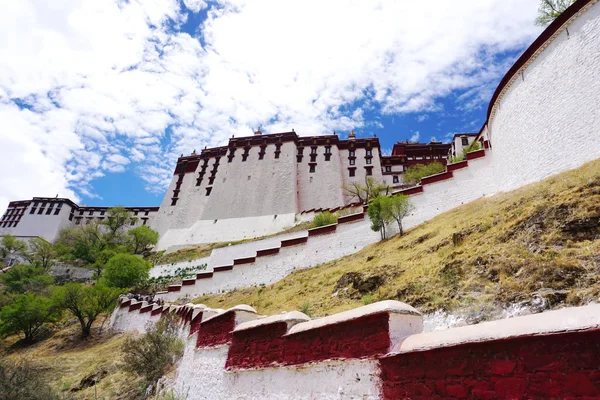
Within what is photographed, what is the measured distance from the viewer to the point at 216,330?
6.15m

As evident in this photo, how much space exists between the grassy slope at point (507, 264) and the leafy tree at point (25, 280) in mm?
32315

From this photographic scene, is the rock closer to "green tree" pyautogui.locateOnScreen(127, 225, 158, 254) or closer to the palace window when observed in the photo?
"green tree" pyautogui.locateOnScreen(127, 225, 158, 254)

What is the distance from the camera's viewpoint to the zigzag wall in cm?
214

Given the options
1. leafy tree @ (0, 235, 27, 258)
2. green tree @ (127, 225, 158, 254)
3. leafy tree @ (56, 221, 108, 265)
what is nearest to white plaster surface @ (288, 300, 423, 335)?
green tree @ (127, 225, 158, 254)

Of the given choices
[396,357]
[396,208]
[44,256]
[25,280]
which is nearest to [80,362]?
[396,208]

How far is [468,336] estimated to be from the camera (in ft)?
8.46

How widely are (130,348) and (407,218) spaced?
1366cm

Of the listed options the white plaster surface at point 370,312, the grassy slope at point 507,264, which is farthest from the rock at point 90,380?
the white plaster surface at point 370,312

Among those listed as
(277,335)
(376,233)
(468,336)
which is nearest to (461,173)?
(376,233)

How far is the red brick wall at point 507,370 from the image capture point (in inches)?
80.7

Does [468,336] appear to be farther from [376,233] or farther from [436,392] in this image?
[376,233]

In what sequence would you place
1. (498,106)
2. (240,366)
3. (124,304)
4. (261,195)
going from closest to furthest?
1. (240,366)
2. (498,106)
3. (124,304)
4. (261,195)

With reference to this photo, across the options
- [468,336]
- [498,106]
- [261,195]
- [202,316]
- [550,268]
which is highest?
[261,195]

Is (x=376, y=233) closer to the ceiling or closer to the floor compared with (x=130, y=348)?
closer to the ceiling
